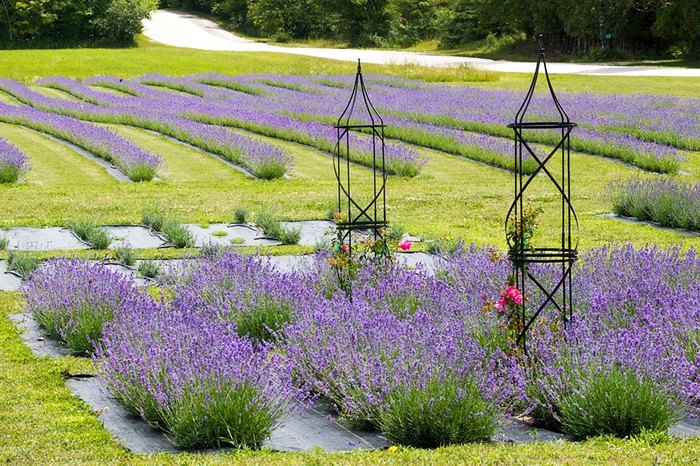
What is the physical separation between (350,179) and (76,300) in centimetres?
919


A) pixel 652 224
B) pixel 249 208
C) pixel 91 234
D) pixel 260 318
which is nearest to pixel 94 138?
pixel 249 208

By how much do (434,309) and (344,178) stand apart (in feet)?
30.9

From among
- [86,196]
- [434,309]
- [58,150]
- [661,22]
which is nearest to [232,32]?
[661,22]

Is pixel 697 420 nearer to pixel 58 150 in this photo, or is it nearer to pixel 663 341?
pixel 663 341

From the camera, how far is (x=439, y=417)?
4.83m

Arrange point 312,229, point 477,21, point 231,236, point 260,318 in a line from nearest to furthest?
1. point 260,318
2. point 231,236
3. point 312,229
4. point 477,21

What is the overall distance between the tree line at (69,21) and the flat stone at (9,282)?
163 ft

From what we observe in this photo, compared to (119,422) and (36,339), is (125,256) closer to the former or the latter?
(36,339)

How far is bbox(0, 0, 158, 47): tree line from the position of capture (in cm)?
5669

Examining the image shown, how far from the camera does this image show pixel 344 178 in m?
15.8

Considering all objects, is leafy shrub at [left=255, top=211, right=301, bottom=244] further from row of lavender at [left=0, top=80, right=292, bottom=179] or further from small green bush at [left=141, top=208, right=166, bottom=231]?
row of lavender at [left=0, top=80, right=292, bottom=179]

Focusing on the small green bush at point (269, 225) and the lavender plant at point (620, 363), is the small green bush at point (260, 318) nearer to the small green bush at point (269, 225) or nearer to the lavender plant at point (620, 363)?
the lavender plant at point (620, 363)

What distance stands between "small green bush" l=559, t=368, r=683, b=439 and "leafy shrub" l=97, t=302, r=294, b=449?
1337mm

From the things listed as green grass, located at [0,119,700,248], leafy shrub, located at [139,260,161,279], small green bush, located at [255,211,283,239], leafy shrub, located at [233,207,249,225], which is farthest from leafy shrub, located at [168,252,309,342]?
leafy shrub, located at [233,207,249,225]
